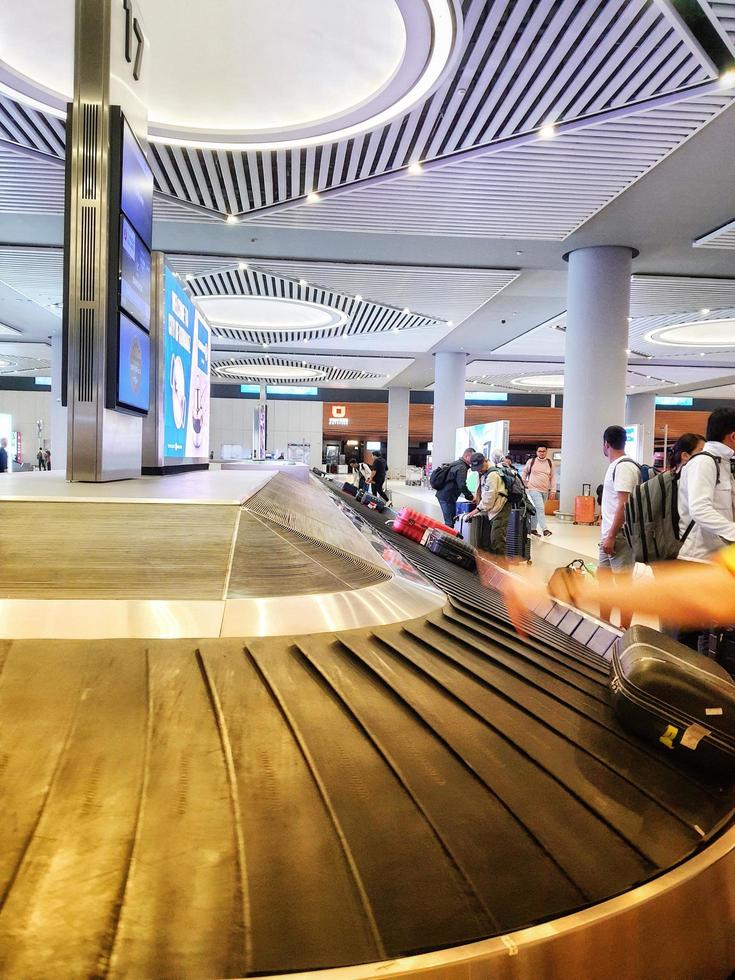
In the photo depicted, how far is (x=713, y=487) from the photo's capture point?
2.86m

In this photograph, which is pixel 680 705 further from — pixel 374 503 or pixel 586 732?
pixel 374 503

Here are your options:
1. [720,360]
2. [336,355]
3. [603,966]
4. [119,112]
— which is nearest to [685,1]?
[119,112]

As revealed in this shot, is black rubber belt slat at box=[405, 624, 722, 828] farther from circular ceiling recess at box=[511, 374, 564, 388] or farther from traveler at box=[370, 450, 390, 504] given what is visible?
circular ceiling recess at box=[511, 374, 564, 388]

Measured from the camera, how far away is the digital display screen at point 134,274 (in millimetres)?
2207

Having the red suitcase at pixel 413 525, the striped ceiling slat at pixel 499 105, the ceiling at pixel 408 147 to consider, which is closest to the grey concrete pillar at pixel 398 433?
the ceiling at pixel 408 147

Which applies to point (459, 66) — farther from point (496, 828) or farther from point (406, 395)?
point (406, 395)

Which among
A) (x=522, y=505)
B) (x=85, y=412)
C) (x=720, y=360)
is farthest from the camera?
(x=720, y=360)

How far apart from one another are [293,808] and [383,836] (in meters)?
0.10

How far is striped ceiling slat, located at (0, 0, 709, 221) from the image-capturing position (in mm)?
4188

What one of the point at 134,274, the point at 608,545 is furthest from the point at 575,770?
the point at 608,545

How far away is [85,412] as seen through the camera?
220cm

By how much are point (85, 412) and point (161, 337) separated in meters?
1.17

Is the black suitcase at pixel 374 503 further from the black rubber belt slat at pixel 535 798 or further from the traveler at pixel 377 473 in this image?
the traveler at pixel 377 473

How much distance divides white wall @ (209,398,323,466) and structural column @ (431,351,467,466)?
1051cm
